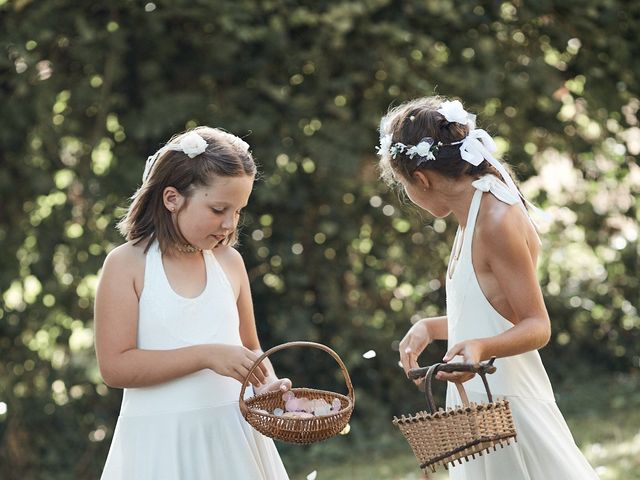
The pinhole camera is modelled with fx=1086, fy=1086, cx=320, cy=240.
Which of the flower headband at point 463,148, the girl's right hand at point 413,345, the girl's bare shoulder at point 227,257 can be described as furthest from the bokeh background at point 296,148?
the flower headband at point 463,148

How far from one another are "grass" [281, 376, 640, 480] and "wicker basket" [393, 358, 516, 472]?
225 centimetres

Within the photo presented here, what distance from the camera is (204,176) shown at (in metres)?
2.97

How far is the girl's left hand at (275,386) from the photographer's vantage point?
9.64 feet

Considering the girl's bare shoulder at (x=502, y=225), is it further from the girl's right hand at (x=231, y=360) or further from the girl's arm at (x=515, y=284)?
the girl's right hand at (x=231, y=360)

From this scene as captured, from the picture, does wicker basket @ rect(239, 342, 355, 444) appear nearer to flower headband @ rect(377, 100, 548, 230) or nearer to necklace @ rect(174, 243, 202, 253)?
necklace @ rect(174, 243, 202, 253)

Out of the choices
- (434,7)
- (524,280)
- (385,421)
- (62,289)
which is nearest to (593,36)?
(434,7)

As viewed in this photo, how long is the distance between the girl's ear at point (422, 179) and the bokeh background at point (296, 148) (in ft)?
7.59

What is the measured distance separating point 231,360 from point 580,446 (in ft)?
10.5

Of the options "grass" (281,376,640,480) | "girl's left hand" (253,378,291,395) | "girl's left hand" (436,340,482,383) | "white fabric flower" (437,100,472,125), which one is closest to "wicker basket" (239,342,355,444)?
"girl's left hand" (253,378,291,395)

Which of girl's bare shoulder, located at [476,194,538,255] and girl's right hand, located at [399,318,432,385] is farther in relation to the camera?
girl's right hand, located at [399,318,432,385]

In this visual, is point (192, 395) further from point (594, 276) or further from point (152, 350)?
point (594, 276)

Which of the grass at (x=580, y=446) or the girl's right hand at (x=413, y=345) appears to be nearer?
the girl's right hand at (x=413, y=345)

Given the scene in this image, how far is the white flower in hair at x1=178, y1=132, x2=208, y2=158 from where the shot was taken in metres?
3.01

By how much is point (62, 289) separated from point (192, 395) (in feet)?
9.24
